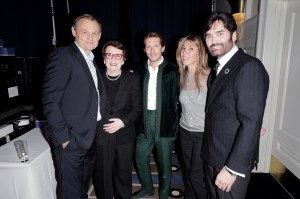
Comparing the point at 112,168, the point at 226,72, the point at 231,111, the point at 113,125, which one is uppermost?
the point at 226,72

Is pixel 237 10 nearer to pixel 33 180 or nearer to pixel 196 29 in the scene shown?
pixel 196 29

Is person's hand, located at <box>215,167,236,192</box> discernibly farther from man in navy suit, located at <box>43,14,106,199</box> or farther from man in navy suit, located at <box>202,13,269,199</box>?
man in navy suit, located at <box>43,14,106,199</box>

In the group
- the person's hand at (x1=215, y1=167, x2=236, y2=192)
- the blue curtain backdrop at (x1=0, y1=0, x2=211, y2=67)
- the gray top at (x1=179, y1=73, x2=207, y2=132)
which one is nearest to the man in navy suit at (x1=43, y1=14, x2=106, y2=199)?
the gray top at (x1=179, y1=73, x2=207, y2=132)

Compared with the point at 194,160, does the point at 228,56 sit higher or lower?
higher

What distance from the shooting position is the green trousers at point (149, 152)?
222cm

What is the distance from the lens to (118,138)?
201 cm

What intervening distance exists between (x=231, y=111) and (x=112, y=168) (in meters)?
1.26

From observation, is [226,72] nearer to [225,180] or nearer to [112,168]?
[225,180]

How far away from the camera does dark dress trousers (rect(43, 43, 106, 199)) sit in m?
1.60

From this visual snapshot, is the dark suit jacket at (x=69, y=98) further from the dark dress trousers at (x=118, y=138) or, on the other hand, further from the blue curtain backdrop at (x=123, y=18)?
the blue curtain backdrop at (x=123, y=18)

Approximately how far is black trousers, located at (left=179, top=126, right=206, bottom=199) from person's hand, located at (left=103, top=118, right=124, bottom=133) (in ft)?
1.94

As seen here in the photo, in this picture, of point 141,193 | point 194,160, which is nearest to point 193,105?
point 194,160

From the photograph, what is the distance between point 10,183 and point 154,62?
1.60 meters

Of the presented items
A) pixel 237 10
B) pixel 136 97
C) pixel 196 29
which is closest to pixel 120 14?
pixel 196 29
